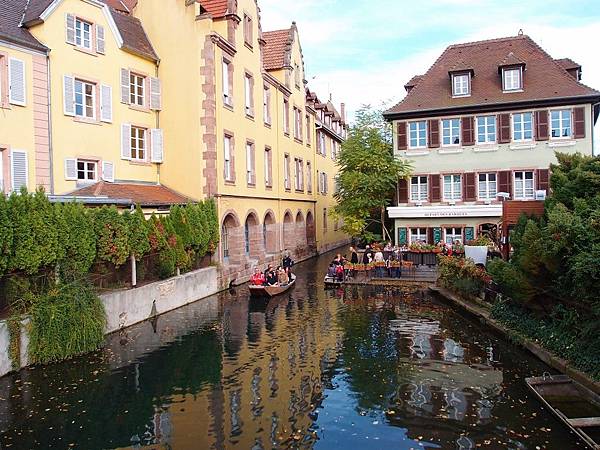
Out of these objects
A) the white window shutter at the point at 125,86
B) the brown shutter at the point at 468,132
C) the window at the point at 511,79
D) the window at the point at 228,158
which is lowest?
the window at the point at 228,158

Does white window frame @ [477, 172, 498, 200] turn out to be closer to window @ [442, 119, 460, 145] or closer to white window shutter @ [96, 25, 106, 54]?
window @ [442, 119, 460, 145]

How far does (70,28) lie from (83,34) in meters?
0.76

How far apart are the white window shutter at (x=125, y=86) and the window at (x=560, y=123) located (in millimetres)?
21395

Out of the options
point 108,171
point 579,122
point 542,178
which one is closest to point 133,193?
point 108,171

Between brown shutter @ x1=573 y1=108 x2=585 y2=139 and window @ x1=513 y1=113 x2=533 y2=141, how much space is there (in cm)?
212

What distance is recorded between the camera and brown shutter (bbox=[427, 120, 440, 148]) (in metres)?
31.3

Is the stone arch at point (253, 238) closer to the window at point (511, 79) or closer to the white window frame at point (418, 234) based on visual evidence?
the white window frame at point (418, 234)

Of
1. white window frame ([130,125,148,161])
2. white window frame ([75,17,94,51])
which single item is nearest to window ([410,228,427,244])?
→ white window frame ([130,125,148,161])

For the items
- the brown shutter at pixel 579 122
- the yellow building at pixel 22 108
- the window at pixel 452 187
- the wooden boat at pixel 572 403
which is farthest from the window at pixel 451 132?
the wooden boat at pixel 572 403

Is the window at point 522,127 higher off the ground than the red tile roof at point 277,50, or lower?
lower

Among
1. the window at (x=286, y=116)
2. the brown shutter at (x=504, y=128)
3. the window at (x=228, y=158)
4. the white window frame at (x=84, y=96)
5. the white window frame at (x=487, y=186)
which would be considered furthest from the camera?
the window at (x=286, y=116)

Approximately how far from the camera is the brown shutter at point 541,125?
29.5m

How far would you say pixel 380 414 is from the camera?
33.6 ft

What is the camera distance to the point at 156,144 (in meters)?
25.1
